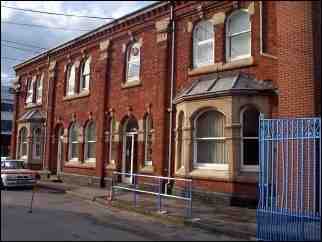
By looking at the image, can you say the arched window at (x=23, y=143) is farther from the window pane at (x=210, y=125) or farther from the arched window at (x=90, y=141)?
the window pane at (x=210, y=125)

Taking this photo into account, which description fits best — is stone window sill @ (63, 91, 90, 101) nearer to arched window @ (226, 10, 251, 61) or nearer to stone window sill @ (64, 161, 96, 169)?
stone window sill @ (64, 161, 96, 169)

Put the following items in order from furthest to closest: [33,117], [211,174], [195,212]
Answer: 1. [33,117]
2. [211,174]
3. [195,212]

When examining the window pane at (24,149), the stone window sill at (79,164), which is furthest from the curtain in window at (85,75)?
the window pane at (24,149)

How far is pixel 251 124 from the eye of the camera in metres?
15.1

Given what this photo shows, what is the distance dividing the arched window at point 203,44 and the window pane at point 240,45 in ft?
3.00

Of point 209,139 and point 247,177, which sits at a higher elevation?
point 209,139

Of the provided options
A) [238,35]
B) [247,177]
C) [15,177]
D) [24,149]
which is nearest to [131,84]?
[238,35]

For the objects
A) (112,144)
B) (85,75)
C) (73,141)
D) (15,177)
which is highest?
(85,75)

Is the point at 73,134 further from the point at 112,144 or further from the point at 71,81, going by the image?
the point at 112,144

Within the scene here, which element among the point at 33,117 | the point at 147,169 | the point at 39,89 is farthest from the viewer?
the point at 39,89

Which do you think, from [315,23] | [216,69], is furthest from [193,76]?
[315,23]

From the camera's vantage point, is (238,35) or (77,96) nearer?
(238,35)

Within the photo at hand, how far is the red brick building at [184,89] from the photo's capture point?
1326cm

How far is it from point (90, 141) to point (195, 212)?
10.9 metres
